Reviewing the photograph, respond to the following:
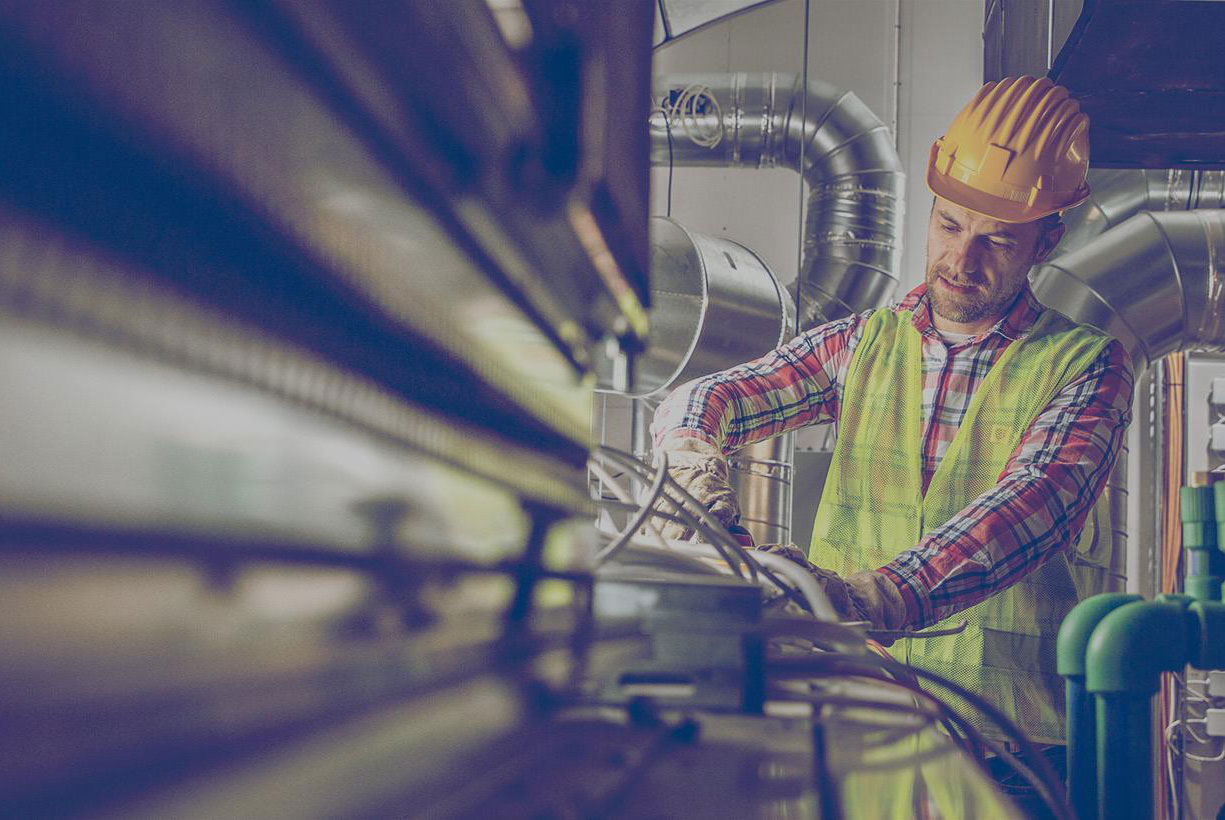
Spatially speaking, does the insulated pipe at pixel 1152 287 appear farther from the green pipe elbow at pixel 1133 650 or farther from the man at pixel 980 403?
the green pipe elbow at pixel 1133 650

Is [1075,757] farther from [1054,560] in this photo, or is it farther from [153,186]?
[153,186]

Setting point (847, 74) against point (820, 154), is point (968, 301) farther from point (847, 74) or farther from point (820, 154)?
point (847, 74)

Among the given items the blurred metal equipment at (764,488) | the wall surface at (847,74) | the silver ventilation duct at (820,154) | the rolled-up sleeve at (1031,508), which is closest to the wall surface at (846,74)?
the wall surface at (847,74)

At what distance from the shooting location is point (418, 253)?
17.1 inches

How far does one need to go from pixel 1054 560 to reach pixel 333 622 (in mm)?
1422

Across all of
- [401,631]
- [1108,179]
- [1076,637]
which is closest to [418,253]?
[401,631]

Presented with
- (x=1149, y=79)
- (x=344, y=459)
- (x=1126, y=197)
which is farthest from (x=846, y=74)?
(x=344, y=459)

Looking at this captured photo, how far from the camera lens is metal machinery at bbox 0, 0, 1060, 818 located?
0.72 feet

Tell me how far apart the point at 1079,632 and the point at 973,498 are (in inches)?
25.5

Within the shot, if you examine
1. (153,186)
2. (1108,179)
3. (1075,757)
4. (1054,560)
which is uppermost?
(1108,179)

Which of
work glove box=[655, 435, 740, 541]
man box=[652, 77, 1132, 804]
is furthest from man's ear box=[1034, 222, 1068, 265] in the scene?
work glove box=[655, 435, 740, 541]

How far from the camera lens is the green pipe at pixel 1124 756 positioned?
2.65 ft

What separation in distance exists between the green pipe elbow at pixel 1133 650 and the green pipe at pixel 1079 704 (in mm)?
21

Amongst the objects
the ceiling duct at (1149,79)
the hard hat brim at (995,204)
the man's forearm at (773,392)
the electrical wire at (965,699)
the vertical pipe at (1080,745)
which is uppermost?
the ceiling duct at (1149,79)
